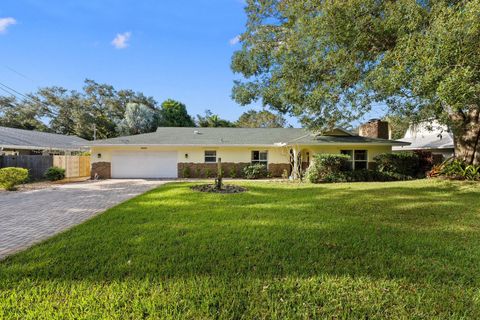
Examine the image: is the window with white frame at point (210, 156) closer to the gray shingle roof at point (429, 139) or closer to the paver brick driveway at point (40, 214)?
the paver brick driveway at point (40, 214)

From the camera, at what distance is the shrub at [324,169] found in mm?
14508

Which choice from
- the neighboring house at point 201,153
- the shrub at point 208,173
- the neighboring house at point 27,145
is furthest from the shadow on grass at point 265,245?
the neighboring house at point 27,145

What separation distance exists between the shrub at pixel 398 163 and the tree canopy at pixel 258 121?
27394mm

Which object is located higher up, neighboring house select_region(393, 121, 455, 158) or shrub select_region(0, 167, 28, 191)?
neighboring house select_region(393, 121, 455, 158)

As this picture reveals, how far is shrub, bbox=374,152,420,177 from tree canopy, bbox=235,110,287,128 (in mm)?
27394

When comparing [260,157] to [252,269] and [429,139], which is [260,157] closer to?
[252,269]

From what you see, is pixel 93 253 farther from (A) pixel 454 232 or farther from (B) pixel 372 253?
(A) pixel 454 232

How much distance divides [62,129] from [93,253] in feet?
143

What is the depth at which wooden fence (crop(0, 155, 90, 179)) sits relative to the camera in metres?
15.5

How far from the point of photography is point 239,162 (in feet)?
61.4

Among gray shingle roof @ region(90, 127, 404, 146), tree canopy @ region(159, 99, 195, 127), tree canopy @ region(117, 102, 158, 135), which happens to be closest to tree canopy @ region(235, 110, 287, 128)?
tree canopy @ region(159, 99, 195, 127)

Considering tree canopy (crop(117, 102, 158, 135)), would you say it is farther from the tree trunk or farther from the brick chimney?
the tree trunk

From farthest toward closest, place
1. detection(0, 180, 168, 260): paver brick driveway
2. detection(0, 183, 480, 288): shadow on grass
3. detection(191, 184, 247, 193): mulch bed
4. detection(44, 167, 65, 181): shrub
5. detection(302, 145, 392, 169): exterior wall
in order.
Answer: detection(302, 145, 392, 169): exterior wall, detection(44, 167, 65, 181): shrub, detection(191, 184, 247, 193): mulch bed, detection(0, 180, 168, 260): paver brick driveway, detection(0, 183, 480, 288): shadow on grass

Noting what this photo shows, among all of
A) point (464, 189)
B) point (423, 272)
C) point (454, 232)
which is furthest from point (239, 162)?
point (423, 272)
